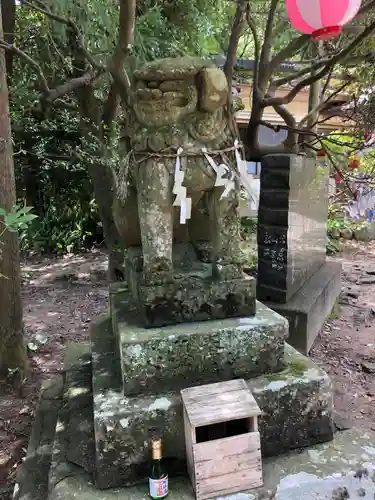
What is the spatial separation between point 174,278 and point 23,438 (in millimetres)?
1495

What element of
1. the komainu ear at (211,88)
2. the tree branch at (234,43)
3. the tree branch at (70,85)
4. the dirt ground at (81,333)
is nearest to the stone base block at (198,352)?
the dirt ground at (81,333)

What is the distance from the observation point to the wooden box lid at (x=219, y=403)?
4.64 feet

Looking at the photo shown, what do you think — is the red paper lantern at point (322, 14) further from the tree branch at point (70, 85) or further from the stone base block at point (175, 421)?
the stone base block at point (175, 421)

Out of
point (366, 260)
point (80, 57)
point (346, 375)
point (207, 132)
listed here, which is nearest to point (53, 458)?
point (207, 132)

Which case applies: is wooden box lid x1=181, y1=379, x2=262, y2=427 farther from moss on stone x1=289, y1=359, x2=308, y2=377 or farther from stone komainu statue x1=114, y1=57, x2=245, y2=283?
stone komainu statue x1=114, y1=57, x2=245, y2=283

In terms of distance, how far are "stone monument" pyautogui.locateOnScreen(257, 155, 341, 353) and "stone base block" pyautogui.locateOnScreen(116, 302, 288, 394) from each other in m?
1.54

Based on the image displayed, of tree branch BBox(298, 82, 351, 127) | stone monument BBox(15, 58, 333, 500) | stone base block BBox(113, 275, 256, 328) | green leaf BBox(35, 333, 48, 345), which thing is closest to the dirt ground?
green leaf BBox(35, 333, 48, 345)

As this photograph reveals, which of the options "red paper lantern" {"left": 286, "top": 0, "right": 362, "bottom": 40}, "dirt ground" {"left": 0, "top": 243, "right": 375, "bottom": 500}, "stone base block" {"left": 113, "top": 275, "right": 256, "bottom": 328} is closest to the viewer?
"stone base block" {"left": 113, "top": 275, "right": 256, "bottom": 328}

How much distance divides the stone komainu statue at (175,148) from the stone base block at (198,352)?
0.21 metres

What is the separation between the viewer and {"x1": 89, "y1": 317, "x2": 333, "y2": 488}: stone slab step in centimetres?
149

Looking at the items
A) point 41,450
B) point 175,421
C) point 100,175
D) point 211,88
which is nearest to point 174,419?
point 175,421

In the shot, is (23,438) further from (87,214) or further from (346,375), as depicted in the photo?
(87,214)

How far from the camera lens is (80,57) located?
4.07m

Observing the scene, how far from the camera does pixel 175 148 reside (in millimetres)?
1641
